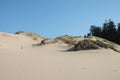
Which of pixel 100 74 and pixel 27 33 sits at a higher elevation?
pixel 27 33

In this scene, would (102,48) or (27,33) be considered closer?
(102,48)

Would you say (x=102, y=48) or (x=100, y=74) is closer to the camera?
(x=100, y=74)

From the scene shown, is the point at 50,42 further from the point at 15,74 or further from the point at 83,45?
the point at 15,74

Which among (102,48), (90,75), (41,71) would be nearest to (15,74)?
(41,71)

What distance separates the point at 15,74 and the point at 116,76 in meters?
2.76

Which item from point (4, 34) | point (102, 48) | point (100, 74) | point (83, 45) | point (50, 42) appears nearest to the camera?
point (100, 74)

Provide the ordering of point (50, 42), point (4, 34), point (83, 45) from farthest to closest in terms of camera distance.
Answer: point (4, 34) < point (50, 42) < point (83, 45)

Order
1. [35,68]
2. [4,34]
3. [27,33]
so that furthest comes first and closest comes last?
1. [27,33]
2. [4,34]
3. [35,68]

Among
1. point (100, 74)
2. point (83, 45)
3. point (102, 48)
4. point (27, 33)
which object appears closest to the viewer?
point (100, 74)

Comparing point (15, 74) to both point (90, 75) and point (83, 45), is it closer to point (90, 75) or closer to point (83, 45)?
point (90, 75)

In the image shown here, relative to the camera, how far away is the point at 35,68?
799cm

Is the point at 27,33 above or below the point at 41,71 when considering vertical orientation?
above

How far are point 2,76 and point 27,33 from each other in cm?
3012

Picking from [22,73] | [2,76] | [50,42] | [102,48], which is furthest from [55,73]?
[50,42]
